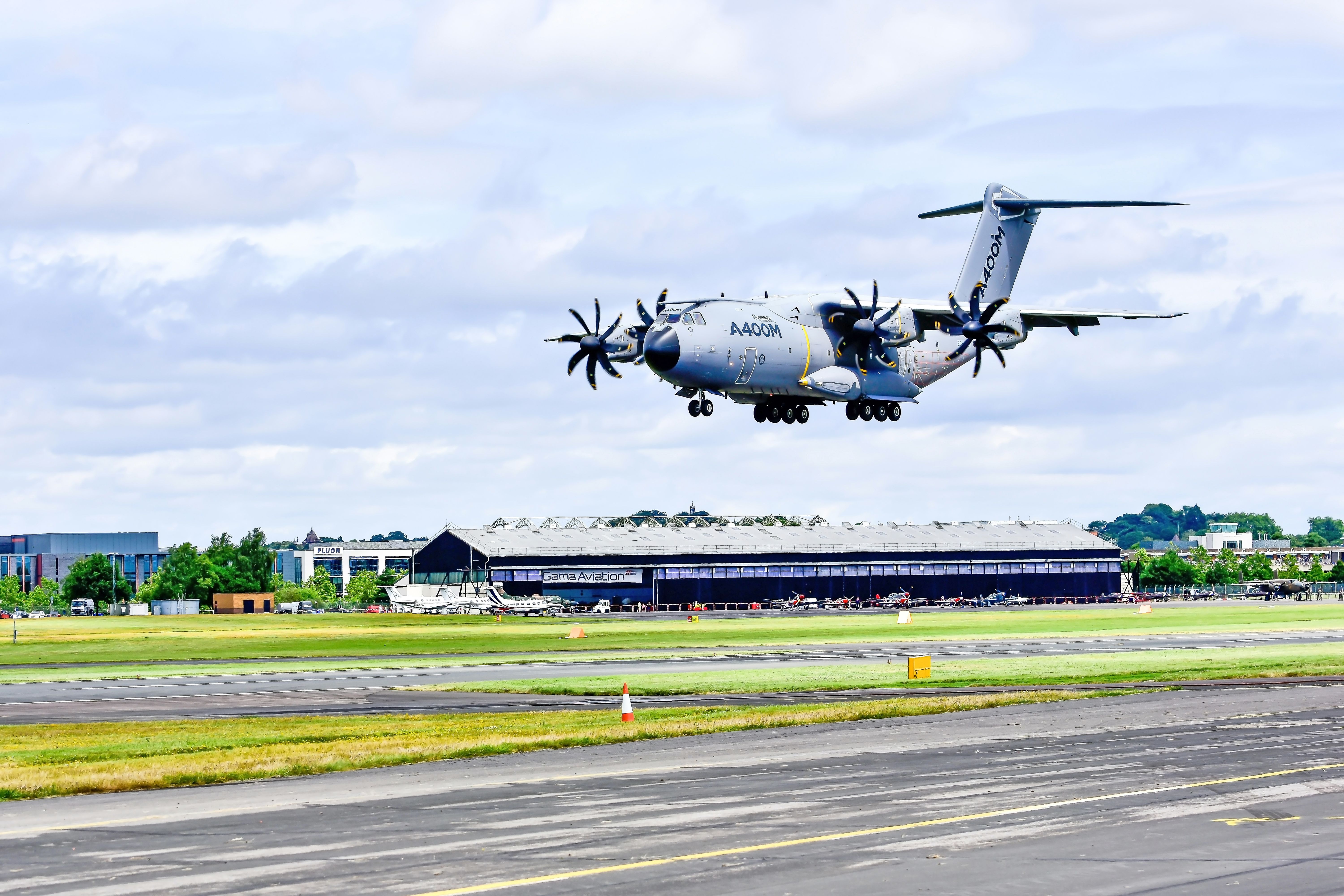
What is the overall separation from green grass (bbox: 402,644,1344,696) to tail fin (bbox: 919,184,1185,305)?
23.5 m

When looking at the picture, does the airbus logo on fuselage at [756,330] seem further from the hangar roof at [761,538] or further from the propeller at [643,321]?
the hangar roof at [761,538]

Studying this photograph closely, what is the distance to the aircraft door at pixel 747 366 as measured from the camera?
2308 inches

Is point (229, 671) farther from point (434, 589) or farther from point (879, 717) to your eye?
point (434, 589)

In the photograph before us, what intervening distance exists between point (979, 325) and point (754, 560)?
110 m

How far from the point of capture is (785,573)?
584 feet

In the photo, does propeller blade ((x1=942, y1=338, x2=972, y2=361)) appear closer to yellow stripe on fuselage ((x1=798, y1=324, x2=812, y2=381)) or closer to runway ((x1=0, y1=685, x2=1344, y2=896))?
yellow stripe on fuselage ((x1=798, y1=324, x2=812, y2=381))

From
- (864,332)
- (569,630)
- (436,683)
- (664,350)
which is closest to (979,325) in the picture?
(864,332)

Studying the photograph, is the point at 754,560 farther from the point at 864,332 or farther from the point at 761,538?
the point at 864,332

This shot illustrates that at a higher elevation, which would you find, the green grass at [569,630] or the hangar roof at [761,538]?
the hangar roof at [761,538]

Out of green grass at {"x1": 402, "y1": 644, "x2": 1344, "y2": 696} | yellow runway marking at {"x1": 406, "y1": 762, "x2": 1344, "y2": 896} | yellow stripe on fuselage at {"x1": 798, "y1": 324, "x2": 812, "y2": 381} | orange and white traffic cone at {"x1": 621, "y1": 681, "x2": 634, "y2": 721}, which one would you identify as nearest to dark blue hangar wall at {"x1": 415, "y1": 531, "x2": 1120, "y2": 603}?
yellow stripe on fuselage at {"x1": 798, "y1": 324, "x2": 812, "y2": 381}

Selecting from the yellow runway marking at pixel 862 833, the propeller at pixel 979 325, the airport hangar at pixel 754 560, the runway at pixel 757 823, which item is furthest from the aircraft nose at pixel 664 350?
the airport hangar at pixel 754 560

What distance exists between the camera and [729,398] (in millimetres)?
61812

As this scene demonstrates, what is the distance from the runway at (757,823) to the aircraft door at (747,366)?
29.2 metres

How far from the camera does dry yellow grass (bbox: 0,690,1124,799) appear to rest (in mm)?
26953
